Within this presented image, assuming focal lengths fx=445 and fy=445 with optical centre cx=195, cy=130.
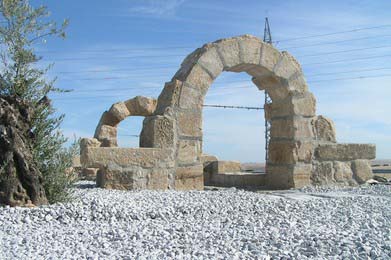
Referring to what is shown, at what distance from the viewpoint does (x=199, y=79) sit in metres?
6.98

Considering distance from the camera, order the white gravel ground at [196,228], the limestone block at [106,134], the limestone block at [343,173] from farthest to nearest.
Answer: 1. the limestone block at [106,134]
2. the limestone block at [343,173]
3. the white gravel ground at [196,228]

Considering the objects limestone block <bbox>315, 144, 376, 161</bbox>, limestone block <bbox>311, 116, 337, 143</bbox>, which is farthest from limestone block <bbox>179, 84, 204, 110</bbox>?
limestone block <bbox>315, 144, 376, 161</bbox>

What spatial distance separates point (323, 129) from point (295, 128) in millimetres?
607

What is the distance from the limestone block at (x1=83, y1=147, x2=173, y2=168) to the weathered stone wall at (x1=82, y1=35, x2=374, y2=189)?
14 millimetres

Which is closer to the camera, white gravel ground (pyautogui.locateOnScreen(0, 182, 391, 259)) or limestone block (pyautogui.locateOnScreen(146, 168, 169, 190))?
white gravel ground (pyautogui.locateOnScreen(0, 182, 391, 259))

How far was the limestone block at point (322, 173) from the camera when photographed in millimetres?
7809

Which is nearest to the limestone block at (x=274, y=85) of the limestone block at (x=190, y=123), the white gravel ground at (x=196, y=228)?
the limestone block at (x=190, y=123)

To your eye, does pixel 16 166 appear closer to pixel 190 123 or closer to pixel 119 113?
pixel 190 123

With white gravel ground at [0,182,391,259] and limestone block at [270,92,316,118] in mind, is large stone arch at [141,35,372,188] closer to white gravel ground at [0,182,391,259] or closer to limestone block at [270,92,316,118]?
limestone block at [270,92,316,118]

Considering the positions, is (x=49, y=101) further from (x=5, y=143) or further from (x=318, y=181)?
(x=318, y=181)

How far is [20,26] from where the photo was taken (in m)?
4.89

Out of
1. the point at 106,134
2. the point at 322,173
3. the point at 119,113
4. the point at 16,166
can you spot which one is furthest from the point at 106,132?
the point at 16,166

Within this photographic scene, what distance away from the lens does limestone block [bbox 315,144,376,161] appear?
791 centimetres

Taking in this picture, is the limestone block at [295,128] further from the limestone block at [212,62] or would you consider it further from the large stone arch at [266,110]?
the limestone block at [212,62]
